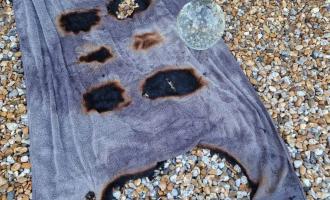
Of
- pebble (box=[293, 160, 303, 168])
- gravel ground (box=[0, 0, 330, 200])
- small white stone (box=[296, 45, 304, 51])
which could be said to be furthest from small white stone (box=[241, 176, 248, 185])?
small white stone (box=[296, 45, 304, 51])

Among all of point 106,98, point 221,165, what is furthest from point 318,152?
point 106,98

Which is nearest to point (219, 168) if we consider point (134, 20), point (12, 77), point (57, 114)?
point (57, 114)

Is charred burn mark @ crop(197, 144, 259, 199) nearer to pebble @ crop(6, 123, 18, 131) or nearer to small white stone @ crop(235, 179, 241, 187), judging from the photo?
small white stone @ crop(235, 179, 241, 187)

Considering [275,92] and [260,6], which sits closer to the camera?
[275,92]

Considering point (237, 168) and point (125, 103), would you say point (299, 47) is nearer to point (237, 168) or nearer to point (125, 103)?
point (237, 168)

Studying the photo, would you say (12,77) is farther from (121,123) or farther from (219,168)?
(219,168)

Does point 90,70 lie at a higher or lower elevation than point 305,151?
higher

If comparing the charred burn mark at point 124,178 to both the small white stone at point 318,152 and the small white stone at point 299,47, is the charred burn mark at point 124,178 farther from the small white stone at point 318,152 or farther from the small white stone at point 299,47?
the small white stone at point 299,47

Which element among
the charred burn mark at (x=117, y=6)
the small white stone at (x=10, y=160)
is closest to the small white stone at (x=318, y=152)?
the charred burn mark at (x=117, y=6)
